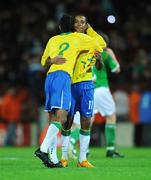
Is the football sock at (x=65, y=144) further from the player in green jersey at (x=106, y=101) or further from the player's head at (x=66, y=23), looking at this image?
the player in green jersey at (x=106, y=101)

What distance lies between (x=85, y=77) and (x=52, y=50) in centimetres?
76

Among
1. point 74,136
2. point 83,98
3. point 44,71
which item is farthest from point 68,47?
point 44,71

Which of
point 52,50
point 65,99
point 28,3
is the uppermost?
point 28,3

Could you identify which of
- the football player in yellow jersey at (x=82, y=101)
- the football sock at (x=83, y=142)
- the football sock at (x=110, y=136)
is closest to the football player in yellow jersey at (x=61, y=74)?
the football player in yellow jersey at (x=82, y=101)

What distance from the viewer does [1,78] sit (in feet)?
82.1

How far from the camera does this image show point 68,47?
1174 centimetres

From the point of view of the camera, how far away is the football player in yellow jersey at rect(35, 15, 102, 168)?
11.5 m

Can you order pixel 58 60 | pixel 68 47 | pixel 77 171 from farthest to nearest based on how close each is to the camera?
pixel 68 47 < pixel 58 60 < pixel 77 171

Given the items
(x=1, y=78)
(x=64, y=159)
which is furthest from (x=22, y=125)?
(x=64, y=159)

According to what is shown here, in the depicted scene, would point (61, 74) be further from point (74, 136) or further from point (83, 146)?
point (74, 136)

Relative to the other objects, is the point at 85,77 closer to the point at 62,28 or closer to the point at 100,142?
the point at 62,28

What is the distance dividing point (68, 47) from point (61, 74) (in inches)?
16.4

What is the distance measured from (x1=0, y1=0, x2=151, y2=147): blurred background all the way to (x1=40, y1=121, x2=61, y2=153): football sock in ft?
33.7

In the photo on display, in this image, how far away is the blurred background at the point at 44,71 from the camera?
23.1 metres
